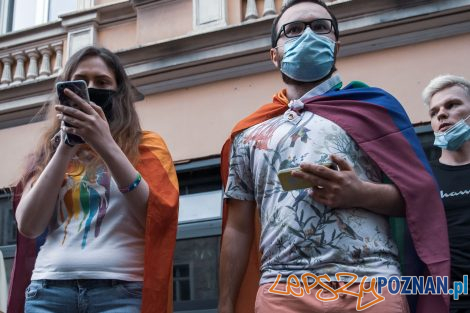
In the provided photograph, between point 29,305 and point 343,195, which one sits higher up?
point 343,195

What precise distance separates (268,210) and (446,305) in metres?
Result: 0.63

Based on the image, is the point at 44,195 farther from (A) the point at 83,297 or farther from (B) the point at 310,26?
(B) the point at 310,26

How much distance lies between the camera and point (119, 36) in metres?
5.56

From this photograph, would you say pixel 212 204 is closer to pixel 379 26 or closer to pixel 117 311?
pixel 379 26

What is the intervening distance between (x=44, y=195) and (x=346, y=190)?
40.1 inches

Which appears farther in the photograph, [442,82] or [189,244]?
[189,244]

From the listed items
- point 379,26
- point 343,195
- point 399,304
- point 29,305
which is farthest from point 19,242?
point 379,26

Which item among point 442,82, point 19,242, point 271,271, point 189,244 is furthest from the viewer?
point 189,244

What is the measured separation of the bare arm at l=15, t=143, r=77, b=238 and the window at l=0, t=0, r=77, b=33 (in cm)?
454

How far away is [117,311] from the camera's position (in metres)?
2.02

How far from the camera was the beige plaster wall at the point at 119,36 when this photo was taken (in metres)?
5.48

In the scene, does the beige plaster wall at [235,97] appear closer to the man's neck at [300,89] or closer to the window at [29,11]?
the window at [29,11]

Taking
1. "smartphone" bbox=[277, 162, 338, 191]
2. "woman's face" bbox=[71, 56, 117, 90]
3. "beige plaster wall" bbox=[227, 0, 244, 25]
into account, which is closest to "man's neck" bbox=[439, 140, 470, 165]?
"smartphone" bbox=[277, 162, 338, 191]

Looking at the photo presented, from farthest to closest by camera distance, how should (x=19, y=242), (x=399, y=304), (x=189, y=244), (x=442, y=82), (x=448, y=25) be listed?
(x=189, y=244) → (x=448, y=25) → (x=442, y=82) → (x=19, y=242) → (x=399, y=304)
